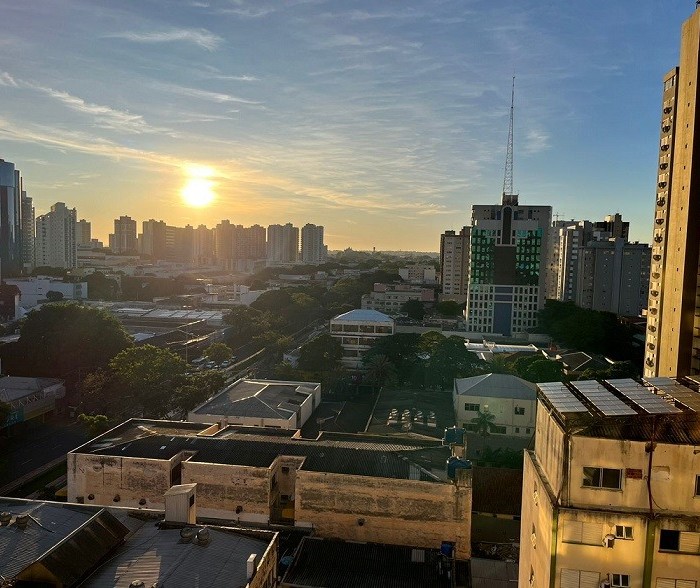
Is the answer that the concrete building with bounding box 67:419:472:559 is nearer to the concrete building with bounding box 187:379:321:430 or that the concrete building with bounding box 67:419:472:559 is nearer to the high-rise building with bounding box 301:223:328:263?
the concrete building with bounding box 187:379:321:430

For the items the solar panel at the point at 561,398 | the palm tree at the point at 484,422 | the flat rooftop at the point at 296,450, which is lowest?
the palm tree at the point at 484,422

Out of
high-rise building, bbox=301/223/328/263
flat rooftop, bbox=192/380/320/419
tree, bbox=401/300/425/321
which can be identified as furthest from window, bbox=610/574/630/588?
high-rise building, bbox=301/223/328/263

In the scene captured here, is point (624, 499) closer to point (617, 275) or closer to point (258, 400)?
point (258, 400)

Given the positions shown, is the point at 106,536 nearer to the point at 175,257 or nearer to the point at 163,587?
the point at 163,587

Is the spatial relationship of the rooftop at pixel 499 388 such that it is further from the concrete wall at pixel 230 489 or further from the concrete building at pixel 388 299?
the concrete building at pixel 388 299

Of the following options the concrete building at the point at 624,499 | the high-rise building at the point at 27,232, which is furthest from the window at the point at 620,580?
the high-rise building at the point at 27,232

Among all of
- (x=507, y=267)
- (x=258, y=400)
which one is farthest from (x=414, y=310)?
(x=258, y=400)
